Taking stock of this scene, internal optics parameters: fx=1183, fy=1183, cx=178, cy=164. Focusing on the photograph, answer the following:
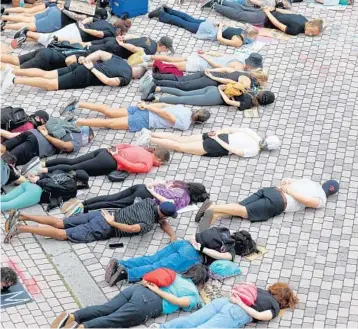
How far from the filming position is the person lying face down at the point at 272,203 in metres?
16.8

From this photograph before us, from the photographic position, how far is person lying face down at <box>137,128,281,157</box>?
18.2 metres

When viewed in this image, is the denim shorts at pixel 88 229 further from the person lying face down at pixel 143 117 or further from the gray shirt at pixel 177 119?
the gray shirt at pixel 177 119

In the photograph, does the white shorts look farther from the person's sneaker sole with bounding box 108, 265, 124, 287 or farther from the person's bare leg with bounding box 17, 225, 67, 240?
the person's sneaker sole with bounding box 108, 265, 124, 287

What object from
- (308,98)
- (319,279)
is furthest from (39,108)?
(319,279)

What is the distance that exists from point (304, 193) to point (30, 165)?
13.1 feet

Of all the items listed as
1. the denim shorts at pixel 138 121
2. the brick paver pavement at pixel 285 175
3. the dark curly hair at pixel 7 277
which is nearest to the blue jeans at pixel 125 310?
the brick paver pavement at pixel 285 175

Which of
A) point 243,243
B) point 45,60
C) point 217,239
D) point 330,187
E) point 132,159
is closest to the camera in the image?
point 217,239

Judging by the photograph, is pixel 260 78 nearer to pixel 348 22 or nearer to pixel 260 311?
pixel 348 22

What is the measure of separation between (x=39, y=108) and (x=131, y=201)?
10.7 ft

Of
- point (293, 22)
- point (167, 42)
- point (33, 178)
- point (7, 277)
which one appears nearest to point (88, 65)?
point (167, 42)

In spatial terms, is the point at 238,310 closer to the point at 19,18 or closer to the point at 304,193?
the point at 304,193

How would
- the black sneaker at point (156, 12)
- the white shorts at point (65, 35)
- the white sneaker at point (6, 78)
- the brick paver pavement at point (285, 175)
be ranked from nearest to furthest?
1. the brick paver pavement at point (285, 175)
2. the white sneaker at point (6, 78)
3. the white shorts at point (65, 35)
4. the black sneaker at point (156, 12)

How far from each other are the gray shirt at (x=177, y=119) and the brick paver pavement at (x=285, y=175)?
0.43 meters

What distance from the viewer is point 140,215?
16312 millimetres
